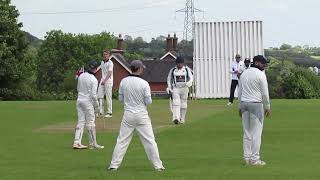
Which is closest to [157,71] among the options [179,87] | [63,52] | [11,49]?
[63,52]

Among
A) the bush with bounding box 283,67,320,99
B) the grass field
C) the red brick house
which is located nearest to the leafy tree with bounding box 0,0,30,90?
the bush with bounding box 283,67,320,99

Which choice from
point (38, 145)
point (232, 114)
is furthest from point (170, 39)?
point (38, 145)

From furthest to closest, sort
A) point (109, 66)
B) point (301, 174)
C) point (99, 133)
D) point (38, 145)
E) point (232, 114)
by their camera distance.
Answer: point (232, 114)
point (109, 66)
point (99, 133)
point (38, 145)
point (301, 174)

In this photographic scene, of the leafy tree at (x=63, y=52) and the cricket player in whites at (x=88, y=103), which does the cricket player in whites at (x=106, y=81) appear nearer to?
the cricket player in whites at (x=88, y=103)

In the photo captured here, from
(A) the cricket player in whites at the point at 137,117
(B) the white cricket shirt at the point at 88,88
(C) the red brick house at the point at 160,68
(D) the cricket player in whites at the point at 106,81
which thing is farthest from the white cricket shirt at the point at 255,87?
(C) the red brick house at the point at 160,68

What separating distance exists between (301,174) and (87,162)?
452 centimetres

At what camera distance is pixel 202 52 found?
41.2 m

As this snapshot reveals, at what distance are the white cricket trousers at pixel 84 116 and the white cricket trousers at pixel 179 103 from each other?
5.81 metres

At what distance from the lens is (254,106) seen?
584 inches

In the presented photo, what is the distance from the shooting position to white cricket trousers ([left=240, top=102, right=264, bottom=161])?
579 inches

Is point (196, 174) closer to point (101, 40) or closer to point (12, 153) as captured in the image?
point (12, 153)

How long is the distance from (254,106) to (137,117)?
241 centimetres

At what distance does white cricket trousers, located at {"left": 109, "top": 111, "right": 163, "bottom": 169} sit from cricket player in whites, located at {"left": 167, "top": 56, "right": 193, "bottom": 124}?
9.26 m

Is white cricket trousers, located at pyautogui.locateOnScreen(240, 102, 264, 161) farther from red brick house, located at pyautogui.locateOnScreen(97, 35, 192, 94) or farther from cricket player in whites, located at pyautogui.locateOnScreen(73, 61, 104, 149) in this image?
red brick house, located at pyautogui.locateOnScreen(97, 35, 192, 94)
